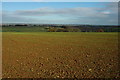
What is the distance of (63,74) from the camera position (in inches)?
265

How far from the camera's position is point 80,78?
6.32m

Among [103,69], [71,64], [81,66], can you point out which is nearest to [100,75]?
[103,69]

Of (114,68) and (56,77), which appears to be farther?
(114,68)

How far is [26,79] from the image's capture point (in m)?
6.23

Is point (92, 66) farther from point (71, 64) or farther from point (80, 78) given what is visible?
point (80, 78)

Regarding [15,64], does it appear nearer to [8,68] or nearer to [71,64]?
[8,68]

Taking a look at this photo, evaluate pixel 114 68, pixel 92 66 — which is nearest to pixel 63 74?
pixel 92 66

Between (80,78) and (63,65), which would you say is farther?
(63,65)

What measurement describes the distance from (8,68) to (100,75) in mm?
4365

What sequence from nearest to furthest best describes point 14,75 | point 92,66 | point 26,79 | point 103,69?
point 26,79 < point 14,75 < point 103,69 < point 92,66

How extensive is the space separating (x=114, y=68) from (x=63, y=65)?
2547mm

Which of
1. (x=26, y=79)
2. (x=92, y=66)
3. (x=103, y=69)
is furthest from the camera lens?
(x=92, y=66)

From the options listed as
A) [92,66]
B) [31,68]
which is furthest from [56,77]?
[92,66]

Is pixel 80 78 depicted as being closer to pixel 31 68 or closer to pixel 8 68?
pixel 31 68
